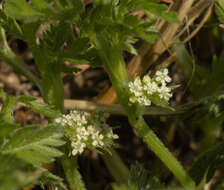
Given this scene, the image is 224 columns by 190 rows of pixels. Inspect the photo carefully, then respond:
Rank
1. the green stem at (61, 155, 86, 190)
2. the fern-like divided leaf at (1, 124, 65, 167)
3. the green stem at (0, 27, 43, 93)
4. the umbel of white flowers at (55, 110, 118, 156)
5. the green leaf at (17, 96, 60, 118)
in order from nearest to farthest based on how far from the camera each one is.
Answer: the fern-like divided leaf at (1, 124, 65, 167) < the umbel of white flowers at (55, 110, 118, 156) < the green leaf at (17, 96, 60, 118) < the green stem at (61, 155, 86, 190) < the green stem at (0, 27, 43, 93)

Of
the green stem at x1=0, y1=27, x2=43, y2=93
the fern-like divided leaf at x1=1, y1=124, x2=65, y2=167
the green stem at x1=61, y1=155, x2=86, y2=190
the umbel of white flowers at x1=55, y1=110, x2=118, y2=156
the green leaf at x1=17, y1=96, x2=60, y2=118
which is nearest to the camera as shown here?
the fern-like divided leaf at x1=1, y1=124, x2=65, y2=167

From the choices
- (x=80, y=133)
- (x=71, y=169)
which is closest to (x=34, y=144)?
(x=80, y=133)

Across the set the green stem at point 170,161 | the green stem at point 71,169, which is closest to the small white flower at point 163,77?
the green stem at point 170,161

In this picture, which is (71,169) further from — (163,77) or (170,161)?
(163,77)

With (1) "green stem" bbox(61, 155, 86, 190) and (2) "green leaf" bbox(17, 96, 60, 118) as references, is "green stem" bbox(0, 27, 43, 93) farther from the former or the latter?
(1) "green stem" bbox(61, 155, 86, 190)

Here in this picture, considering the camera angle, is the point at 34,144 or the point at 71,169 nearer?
the point at 34,144

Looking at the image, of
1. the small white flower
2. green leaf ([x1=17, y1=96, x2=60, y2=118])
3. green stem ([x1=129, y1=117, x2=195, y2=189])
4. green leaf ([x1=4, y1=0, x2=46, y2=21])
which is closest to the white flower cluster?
the small white flower

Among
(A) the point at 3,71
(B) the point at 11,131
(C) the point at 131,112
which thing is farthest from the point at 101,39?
(A) the point at 3,71
